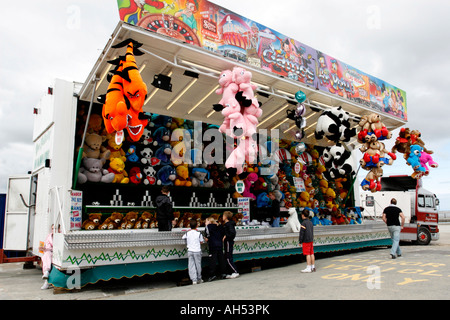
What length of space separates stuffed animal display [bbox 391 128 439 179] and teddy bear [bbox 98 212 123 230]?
9.16m

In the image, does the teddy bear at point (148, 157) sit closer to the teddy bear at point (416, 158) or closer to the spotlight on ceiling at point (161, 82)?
the spotlight on ceiling at point (161, 82)

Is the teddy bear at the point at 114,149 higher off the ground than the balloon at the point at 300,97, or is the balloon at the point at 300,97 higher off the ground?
the balloon at the point at 300,97

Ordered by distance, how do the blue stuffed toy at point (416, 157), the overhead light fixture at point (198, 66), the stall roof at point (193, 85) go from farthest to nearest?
the blue stuffed toy at point (416, 157)
the overhead light fixture at point (198, 66)
the stall roof at point (193, 85)

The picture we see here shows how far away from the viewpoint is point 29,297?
5.48 m

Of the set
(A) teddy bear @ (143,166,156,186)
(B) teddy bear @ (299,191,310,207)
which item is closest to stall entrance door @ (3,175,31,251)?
(A) teddy bear @ (143,166,156,186)

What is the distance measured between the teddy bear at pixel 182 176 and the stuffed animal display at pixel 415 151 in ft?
23.4

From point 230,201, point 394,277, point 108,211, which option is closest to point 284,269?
point 394,277

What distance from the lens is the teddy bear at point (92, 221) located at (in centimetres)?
743

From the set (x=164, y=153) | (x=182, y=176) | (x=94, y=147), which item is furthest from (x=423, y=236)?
(x=94, y=147)

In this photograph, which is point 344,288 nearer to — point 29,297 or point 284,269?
point 284,269

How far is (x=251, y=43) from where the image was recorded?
7.76 m

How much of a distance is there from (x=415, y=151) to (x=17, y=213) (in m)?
Answer: 12.0

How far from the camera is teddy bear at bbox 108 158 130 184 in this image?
8.38m

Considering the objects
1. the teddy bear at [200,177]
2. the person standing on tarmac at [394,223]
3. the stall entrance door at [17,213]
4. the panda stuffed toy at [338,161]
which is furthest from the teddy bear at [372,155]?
the stall entrance door at [17,213]
